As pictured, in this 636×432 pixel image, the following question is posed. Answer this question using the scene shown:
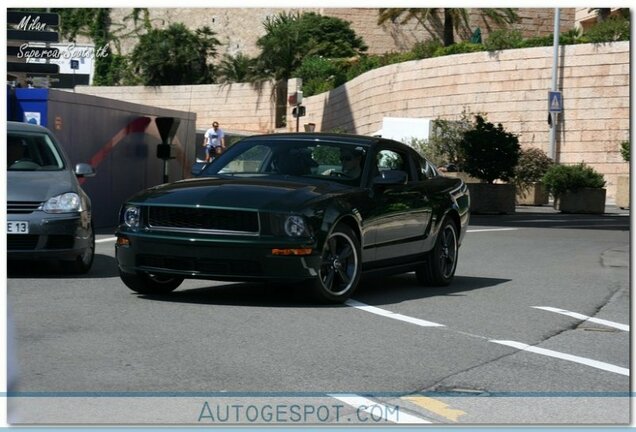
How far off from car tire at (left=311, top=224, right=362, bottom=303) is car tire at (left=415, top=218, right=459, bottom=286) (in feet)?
5.35

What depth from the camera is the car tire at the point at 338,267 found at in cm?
1030

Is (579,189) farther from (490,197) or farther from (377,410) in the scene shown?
(377,410)

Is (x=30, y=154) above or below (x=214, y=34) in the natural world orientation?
below

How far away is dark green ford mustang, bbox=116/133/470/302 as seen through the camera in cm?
1002

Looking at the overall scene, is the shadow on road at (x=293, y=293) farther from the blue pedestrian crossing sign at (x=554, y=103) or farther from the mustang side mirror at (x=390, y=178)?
the blue pedestrian crossing sign at (x=554, y=103)

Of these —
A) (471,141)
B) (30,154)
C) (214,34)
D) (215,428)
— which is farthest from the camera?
(214,34)

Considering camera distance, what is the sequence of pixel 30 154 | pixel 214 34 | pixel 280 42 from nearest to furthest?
pixel 30 154 → pixel 280 42 → pixel 214 34

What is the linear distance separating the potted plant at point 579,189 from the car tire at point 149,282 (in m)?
21.0

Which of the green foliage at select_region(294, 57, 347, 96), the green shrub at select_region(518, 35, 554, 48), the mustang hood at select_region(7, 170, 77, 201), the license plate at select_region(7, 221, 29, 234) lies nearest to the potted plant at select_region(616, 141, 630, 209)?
the green shrub at select_region(518, 35, 554, 48)

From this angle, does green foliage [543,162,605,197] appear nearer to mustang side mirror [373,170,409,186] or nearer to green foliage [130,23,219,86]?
mustang side mirror [373,170,409,186]

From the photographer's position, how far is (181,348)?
26.1 feet

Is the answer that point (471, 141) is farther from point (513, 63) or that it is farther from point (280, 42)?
point (280, 42)

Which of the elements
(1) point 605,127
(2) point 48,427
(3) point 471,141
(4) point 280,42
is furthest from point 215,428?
(4) point 280,42

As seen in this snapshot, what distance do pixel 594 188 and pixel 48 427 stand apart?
26533 millimetres
